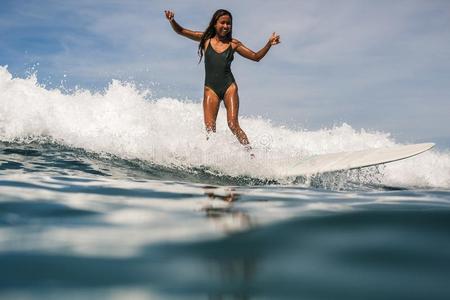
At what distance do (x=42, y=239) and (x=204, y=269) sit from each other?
877 millimetres

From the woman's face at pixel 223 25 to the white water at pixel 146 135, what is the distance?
63.2 inches

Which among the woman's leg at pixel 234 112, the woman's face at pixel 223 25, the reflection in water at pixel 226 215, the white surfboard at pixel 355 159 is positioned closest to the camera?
the reflection in water at pixel 226 215

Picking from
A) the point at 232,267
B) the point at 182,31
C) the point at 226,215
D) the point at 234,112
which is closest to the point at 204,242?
the point at 232,267

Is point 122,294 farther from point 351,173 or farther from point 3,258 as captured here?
point 351,173

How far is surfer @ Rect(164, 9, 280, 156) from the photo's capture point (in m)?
7.78

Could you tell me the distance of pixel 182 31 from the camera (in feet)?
27.0

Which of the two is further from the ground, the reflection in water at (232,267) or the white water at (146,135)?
the white water at (146,135)

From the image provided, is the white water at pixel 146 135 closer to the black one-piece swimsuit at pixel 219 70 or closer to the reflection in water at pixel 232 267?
the black one-piece swimsuit at pixel 219 70

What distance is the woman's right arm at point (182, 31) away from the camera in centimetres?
812

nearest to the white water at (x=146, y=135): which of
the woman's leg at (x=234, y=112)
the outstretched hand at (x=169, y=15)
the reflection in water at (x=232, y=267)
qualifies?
the woman's leg at (x=234, y=112)

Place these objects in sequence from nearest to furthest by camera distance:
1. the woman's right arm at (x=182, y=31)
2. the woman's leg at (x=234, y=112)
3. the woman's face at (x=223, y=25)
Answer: the woman's leg at (x=234, y=112), the woman's face at (x=223, y=25), the woman's right arm at (x=182, y=31)

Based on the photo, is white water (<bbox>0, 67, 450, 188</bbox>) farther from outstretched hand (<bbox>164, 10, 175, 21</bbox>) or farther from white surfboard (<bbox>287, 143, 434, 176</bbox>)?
outstretched hand (<bbox>164, 10, 175, 21</bbox>)

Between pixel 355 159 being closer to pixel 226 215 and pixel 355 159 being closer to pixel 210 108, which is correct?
pixel 210 108

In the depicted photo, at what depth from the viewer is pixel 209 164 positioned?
7.32 meters
